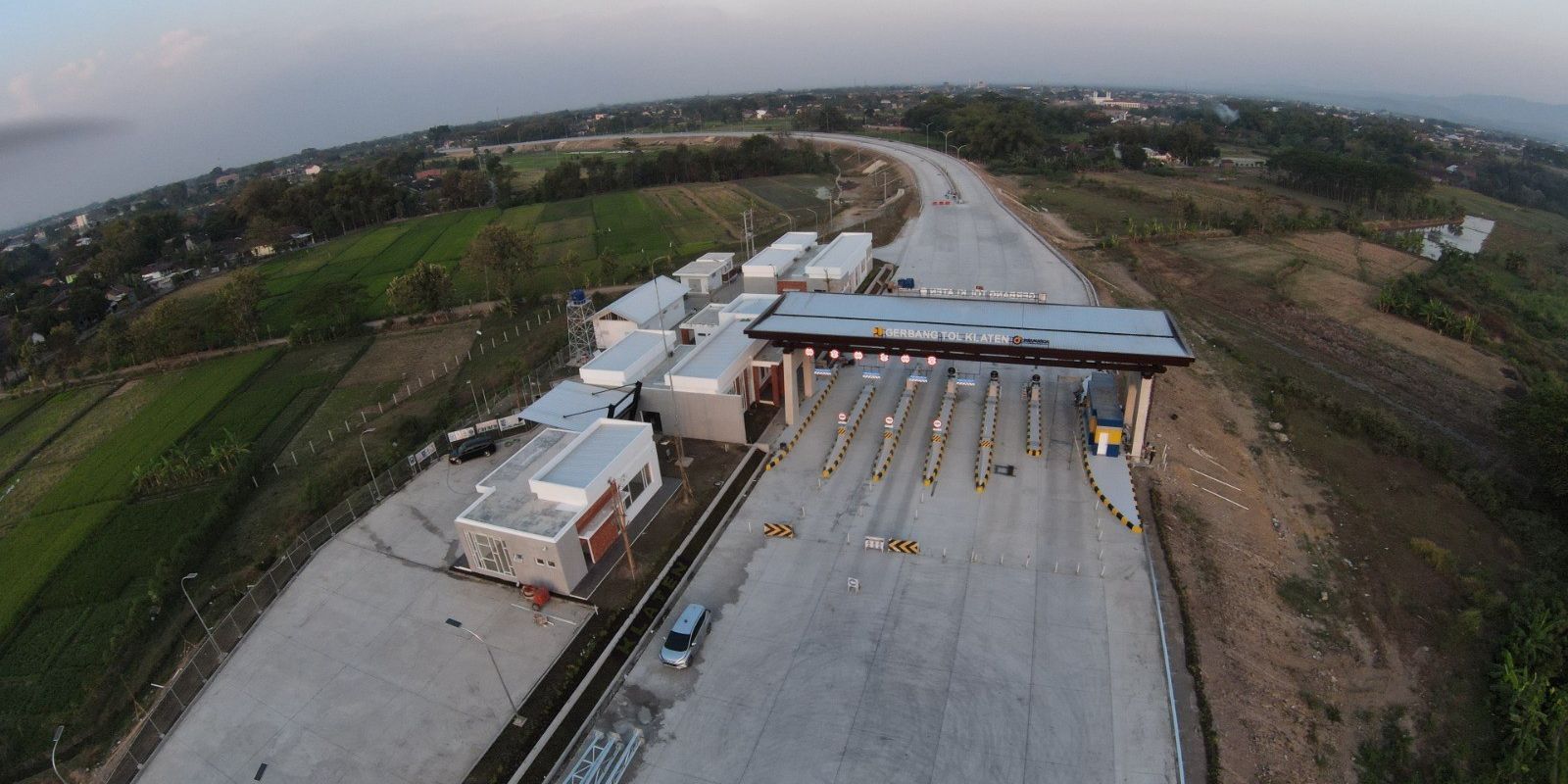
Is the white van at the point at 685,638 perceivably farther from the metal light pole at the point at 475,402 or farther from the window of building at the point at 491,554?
the metal light pole at the point at 475,402

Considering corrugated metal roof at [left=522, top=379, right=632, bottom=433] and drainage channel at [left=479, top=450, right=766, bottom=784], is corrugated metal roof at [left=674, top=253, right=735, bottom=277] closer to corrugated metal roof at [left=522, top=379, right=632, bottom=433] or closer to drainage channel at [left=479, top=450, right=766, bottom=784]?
corrugated metal roof at [left=522, top=379, right=632, bottom=433]

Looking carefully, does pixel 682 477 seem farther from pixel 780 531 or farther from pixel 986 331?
pixel 986 331

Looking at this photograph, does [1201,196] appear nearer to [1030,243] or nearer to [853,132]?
[1030,243]

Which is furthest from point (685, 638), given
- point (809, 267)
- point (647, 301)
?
point (809, 267)

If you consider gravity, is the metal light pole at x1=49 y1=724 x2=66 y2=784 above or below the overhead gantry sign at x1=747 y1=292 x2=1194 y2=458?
below

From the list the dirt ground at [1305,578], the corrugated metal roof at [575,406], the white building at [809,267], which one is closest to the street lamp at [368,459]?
the corrugated metal roof at [575,406]

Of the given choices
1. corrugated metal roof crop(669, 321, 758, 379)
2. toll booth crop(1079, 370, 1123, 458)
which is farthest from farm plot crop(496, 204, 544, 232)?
toll booth crop(1079, 370, 1123, 458)
